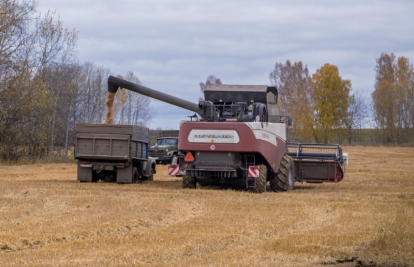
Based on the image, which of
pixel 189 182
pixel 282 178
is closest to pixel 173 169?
pixel 189 182

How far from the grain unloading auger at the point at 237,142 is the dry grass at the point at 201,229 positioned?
1218 millimetres

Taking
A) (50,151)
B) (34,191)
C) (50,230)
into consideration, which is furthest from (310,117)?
(50,230)

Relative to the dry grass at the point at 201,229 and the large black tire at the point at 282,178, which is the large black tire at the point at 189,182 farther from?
the large black tire at the point at 282,178

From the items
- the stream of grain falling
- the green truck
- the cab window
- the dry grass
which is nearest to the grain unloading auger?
the dry grass

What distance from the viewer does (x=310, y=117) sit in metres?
87.2

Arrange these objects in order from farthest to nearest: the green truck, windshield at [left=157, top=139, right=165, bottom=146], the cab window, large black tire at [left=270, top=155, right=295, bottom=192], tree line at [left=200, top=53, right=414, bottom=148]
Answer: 1. tree line at [left=200, top=53, right=414, bottom=148]
2. windshield at [left=157, top=139, right=165, bottom=146]
3. the cab window
4. the green truck
5. large black tire at [left=270, top=155, right=295, bottom=192]

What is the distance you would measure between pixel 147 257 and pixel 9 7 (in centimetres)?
3022

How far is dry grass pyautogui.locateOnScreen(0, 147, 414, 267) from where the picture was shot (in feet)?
30.4

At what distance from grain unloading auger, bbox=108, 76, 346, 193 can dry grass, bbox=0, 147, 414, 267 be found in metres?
1.22

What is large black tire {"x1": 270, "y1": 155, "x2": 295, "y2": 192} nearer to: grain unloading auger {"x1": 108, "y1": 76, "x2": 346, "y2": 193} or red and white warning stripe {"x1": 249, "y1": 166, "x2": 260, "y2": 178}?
grain unloading auger {"x1": 108, "y1": 76, "x2": 346, "y2": 193}

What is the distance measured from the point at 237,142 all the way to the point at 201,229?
805cm

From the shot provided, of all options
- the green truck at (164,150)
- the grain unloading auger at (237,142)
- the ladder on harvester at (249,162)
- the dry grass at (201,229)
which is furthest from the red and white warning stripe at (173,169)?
the green truck at (164,150)

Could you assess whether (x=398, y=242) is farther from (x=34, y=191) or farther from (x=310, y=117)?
(x=310, y=117)

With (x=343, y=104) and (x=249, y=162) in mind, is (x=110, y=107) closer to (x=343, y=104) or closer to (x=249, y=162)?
(x=249, y=162)
